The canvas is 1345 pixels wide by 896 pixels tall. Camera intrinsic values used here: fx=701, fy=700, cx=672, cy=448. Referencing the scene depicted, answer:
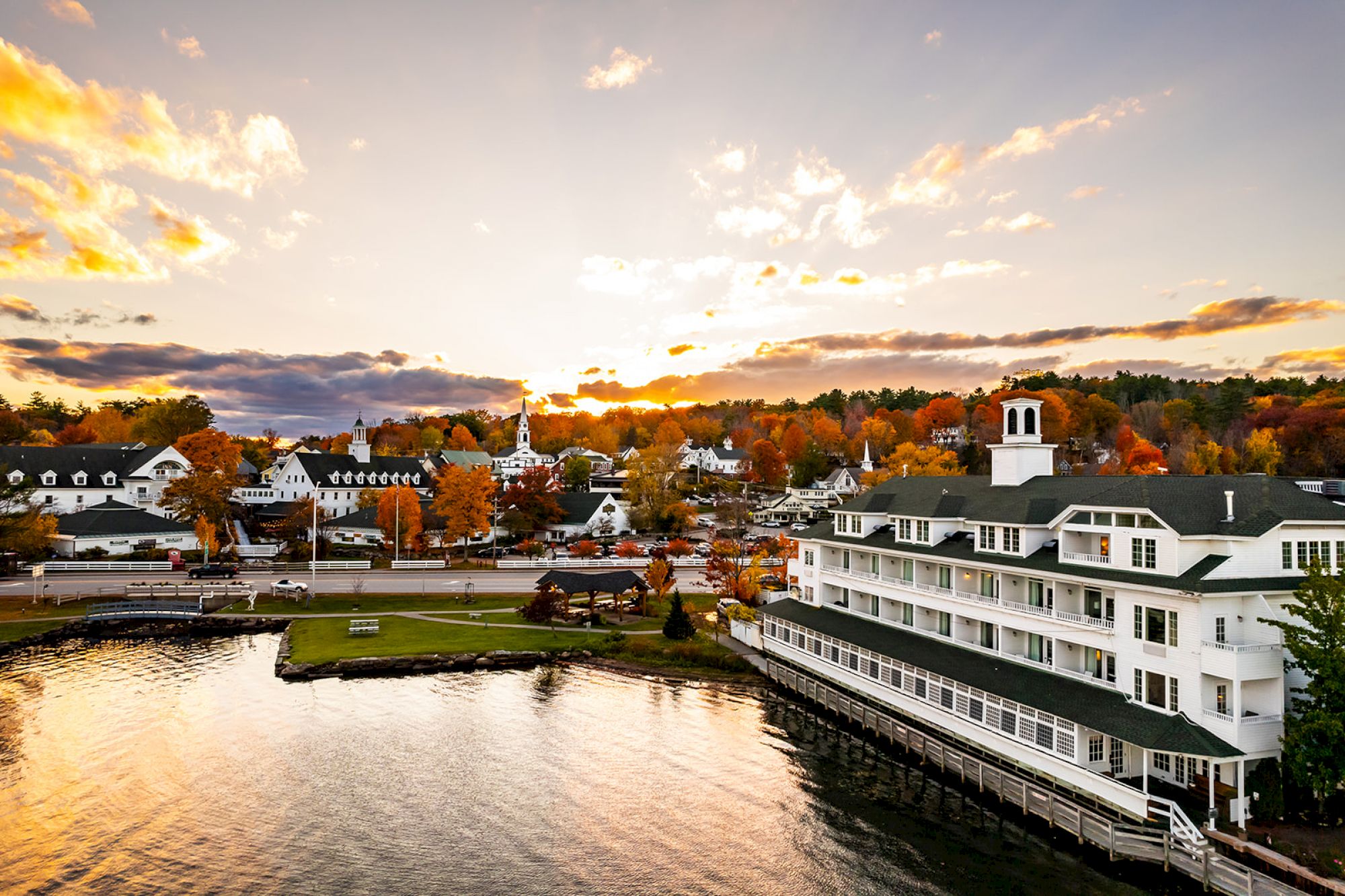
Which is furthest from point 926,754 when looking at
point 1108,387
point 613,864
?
point 1108,387

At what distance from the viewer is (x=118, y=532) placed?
79.0m

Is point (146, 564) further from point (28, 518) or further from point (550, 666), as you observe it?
point (550, 666)

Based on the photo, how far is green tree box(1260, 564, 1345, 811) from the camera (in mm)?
21234

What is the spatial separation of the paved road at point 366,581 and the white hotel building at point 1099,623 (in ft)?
106

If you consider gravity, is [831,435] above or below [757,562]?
above

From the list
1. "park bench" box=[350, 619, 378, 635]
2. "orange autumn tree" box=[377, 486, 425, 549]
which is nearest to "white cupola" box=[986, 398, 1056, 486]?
"park bench" box=[350, 619, 378, 635]

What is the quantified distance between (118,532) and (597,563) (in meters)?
54.4

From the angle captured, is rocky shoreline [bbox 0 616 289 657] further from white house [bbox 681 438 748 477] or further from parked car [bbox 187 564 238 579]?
white house [bbox 681 438 748 477]

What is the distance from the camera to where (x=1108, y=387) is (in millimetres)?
166375

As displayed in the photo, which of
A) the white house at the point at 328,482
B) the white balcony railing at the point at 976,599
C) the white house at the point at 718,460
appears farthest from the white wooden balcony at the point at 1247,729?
the white house at the point at 718,460

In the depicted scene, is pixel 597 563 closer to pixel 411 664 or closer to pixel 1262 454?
pixel 411 664

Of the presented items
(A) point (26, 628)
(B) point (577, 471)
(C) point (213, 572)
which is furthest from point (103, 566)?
(B) point (577, 471)

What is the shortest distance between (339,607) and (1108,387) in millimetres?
172247

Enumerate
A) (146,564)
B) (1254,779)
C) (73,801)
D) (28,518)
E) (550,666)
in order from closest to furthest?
1. (1254,779)
2. (73,801)
3. (550,666)
4. (28,518)
5. (146,564)
